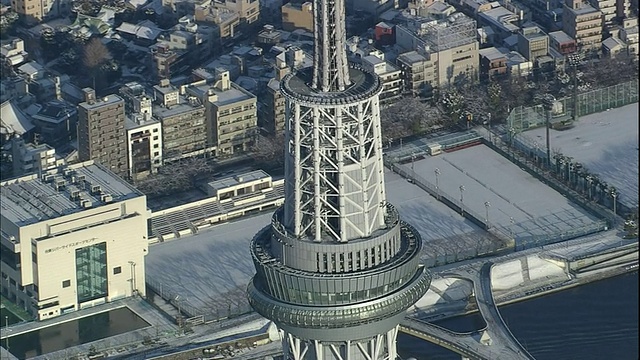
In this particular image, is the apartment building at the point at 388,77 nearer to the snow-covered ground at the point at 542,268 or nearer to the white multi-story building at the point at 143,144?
the white multi-story building at the point at 143,144

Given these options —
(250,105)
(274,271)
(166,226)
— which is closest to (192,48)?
(250,105)

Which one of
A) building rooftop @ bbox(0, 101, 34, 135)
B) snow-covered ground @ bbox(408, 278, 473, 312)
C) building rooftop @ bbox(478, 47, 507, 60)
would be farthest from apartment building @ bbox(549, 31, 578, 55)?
snow-covered ground @ bbox(408, 278, 473, 312)

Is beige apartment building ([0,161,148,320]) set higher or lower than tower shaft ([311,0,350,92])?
lower

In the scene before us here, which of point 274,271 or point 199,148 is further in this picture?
point 199,148

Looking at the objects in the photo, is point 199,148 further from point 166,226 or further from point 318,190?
point 318,190

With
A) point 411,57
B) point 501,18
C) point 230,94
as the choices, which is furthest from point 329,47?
point 501,18

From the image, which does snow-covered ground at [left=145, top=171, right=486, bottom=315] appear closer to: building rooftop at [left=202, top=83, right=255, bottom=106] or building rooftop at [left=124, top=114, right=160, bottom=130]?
building rooftop at [left=124, top=114, right=160, bottom=130]
